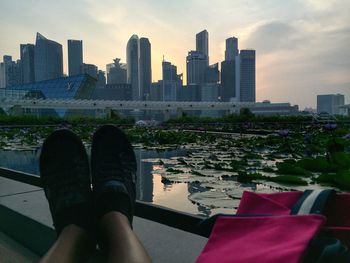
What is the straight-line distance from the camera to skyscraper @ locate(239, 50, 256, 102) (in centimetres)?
7269

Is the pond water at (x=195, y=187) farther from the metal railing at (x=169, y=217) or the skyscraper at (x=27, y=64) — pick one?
the skyscraper at (x=27, y=64)

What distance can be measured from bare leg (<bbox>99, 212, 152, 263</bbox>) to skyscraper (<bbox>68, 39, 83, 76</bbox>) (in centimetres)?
8120

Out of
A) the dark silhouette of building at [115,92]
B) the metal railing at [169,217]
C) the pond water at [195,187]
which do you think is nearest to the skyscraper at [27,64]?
the dark silhouette of building at [115,92]

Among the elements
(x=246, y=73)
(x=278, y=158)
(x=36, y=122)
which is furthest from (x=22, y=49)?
(x=278, y=158)

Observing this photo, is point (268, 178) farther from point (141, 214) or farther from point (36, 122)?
point (36, 122)

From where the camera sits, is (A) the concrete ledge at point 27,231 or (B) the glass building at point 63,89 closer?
(A) the concrete ledge at point 27,231

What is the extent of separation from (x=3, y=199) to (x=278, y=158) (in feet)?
6.75

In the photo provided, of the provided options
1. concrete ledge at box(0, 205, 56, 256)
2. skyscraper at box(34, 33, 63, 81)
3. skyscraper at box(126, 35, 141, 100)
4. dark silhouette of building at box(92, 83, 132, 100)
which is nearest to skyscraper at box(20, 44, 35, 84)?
skyscraper at box(34, 33, 63, 81)

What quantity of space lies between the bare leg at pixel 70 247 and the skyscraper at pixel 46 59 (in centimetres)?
7977

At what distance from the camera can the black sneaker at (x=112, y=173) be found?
40.4 inches

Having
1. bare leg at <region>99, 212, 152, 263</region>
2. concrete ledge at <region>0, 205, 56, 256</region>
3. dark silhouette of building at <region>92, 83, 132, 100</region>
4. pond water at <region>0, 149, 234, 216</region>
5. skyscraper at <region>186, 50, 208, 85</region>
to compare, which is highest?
skyscraper at <region>186, 50, 208, 85</region>

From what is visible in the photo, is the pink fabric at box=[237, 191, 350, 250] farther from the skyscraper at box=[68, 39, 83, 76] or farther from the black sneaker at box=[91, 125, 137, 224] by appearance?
the skyscraper at box=[68, 39, 83, 76]

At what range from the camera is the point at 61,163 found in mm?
1180

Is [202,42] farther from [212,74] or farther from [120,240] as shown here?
[120,240]
